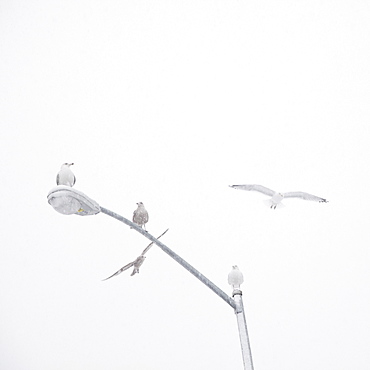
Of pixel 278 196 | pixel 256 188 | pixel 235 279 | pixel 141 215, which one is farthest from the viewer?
pixel 278 196

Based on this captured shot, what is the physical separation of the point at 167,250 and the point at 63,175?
4.14 feet

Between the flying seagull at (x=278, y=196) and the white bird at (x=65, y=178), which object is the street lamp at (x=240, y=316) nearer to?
the white bird at (x=65, y=178)

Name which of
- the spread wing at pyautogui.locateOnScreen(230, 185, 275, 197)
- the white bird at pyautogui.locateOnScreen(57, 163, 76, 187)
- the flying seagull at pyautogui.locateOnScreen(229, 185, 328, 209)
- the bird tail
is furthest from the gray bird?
the bird tail

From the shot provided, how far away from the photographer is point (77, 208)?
3.71 metres

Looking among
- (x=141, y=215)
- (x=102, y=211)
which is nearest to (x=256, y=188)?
(x=141, y=215)

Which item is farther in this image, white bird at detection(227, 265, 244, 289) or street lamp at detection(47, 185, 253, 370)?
white bird at detection(227, 265, 244, 289)

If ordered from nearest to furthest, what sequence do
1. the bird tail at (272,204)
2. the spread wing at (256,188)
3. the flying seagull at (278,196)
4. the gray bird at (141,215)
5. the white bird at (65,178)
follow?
the white bird at (65,178), the gray bird at (141,215), the spread wing at (256,188), the flying seagull at (278,196), the bird tail at (272,204)

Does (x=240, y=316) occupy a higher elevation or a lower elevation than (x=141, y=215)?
lower

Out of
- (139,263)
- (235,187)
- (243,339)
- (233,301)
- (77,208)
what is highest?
(235,187)

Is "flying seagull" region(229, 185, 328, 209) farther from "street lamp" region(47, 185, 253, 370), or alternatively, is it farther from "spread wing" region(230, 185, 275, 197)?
"street lamp" region(47, 185, 253, 370)

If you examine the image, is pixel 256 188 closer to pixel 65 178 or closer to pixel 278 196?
pixel 278 196

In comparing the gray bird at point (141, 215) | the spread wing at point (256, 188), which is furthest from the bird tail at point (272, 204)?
the gray bird at point (141, 215)

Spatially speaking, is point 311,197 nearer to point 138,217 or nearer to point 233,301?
point 138,217

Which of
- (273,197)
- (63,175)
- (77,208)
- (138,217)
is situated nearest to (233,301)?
(77,208)
